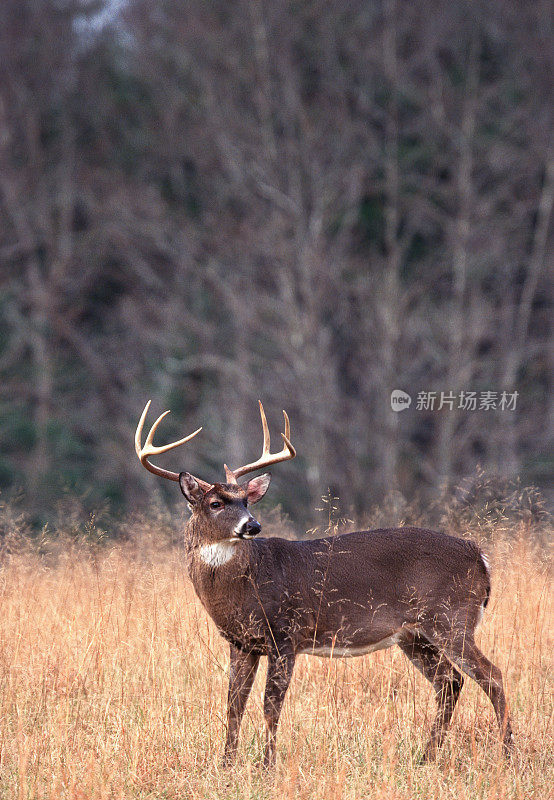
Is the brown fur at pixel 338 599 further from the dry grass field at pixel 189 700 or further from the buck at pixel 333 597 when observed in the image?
the dry grass field at pixel 189 700

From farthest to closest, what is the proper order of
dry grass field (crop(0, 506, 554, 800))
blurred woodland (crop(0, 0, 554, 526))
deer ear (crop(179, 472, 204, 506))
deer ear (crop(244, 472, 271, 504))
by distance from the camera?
blurred woodland (crop(0, 0, 554, 526))
deer ear (crop(244, 472, 271, 504))
deer ear (crop(179, 472, 204, 506))
dry grass field (crop(0, 506, 554, 800))

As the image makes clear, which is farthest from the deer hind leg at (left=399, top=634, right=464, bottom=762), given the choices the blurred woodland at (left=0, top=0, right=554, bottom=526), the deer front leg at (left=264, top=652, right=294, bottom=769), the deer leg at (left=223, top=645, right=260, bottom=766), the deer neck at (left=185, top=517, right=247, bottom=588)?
the blurred woodland at (left=0, top=0, right=554, bottom=526)

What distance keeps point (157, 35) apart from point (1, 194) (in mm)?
3358

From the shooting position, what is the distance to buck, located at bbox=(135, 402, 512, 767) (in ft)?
16.0

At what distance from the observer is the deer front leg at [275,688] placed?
4.75 meters

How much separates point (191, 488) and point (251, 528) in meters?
0.41

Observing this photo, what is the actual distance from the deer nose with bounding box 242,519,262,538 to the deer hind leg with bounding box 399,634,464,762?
93 centimetres

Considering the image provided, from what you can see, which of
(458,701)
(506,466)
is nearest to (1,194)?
(506,466)

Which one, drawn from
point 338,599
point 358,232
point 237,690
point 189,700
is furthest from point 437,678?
point 358,232

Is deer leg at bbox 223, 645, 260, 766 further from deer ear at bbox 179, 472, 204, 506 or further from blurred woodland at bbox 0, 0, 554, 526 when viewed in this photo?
blurred woodland at bbox 0, 0, 554, 526

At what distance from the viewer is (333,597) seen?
502 centimetres

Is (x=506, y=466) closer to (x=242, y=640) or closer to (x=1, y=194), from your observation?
(x=1, y=194)

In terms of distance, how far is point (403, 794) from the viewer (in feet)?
13.8

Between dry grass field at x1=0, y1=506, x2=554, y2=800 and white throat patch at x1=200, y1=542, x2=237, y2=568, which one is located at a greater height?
white throat patch at x1=200, y1=542, x2=237, y2=568
